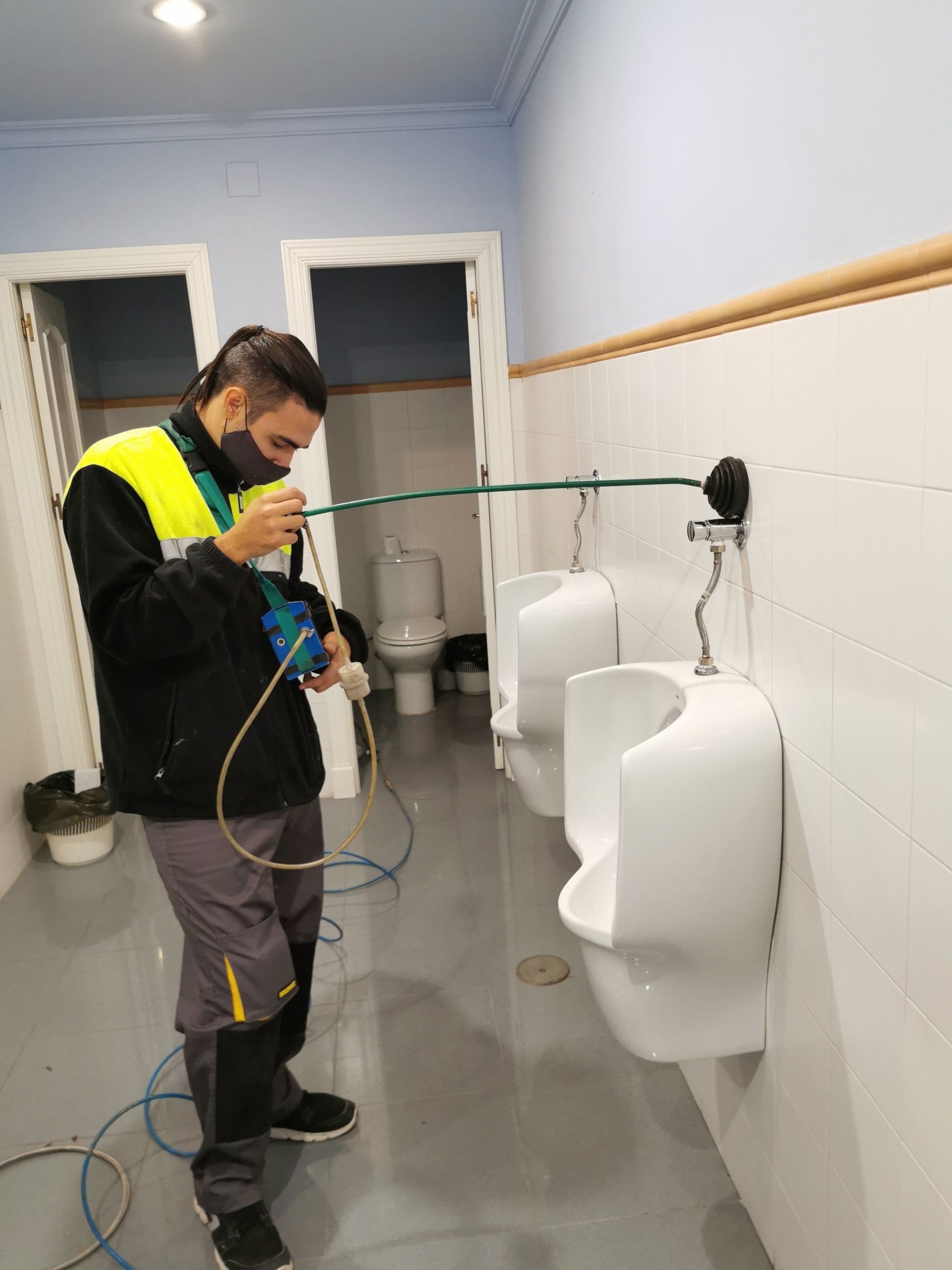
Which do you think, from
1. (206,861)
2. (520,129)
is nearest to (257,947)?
(206,861)

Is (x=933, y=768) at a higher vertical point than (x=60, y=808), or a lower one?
higher

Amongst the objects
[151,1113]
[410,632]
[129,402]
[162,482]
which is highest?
[129,402]

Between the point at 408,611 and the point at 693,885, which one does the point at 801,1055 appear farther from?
the point at 408,611

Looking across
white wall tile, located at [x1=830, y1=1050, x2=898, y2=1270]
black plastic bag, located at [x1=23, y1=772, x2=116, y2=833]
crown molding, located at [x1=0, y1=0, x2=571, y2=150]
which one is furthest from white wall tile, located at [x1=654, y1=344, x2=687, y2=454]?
black plastic bag, located at [x1=23, y1=772, x2=116, y2=833]

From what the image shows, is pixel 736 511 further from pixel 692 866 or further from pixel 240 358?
pixel 240 358

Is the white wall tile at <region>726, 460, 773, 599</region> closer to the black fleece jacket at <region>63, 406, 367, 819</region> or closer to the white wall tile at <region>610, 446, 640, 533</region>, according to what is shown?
the white wall tile at <region>610, 446, 640, 533</region>

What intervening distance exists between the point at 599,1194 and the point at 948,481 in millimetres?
1390

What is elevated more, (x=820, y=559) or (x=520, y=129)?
(x=520, y=129)

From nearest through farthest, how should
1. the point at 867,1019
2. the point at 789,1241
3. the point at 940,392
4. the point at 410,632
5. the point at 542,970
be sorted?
the point at 940,392, the point at 867,1019, the point at 789,1241, the point at 542,970, the point at 410,632

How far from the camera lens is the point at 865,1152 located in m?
1.15

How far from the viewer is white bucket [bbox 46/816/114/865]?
3.07m

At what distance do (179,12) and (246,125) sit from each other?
2.77 feet

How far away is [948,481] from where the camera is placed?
2.87 feet

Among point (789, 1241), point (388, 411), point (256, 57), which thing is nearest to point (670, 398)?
point (789, 1241)
